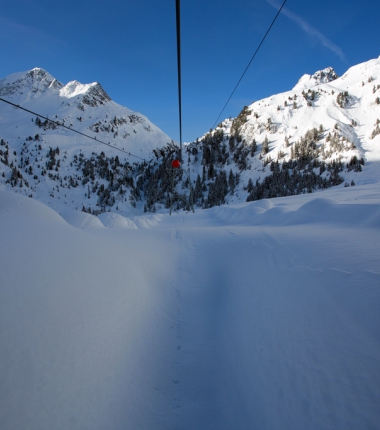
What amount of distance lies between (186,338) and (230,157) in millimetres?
86230

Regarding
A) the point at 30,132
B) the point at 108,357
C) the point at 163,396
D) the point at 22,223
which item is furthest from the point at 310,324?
the point at 30,132

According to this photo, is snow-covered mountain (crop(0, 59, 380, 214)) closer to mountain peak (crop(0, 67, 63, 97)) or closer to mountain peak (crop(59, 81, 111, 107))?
mountain peak (crop(59, 81, 111, 107))

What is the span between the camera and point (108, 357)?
8.09 ft

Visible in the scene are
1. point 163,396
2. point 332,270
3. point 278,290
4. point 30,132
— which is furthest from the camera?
point 30,132

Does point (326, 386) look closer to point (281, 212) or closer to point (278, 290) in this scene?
point (278, 290)

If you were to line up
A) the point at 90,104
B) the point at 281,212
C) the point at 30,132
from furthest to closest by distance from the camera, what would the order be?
1. the point at 90,104
2. the point at 30,132
3. the point at 281,212

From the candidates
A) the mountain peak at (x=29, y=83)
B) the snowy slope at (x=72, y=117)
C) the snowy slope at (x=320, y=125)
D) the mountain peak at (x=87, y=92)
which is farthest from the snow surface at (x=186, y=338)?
the mountain peak at (x=29, y=83)

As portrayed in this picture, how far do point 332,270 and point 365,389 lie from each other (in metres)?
1.76

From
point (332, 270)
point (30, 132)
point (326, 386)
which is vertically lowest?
point (326, 386)

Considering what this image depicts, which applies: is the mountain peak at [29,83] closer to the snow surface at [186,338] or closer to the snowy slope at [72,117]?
the snowy slope at [72,117]

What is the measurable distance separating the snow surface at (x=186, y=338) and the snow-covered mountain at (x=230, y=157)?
5267 centimetres

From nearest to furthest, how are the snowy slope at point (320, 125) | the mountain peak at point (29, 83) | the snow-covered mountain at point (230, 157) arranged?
the snowy slope at point (320, 125), the snow-covered mountain at point (230, 157), the mountain peak at point (29, 83)

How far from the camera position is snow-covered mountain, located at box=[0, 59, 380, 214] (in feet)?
196

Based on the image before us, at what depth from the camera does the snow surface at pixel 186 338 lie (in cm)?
179
